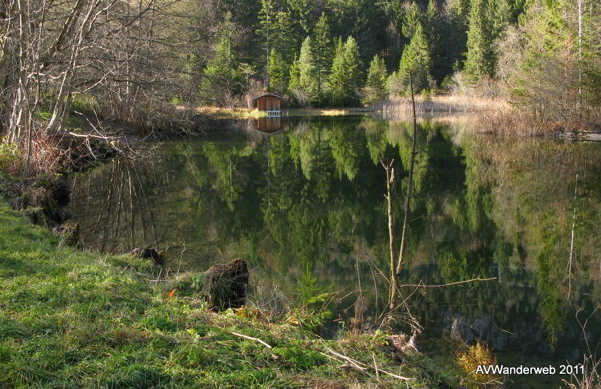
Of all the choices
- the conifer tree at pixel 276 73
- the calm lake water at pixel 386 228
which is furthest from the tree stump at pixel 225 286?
the conifer tree at pixel 276 73

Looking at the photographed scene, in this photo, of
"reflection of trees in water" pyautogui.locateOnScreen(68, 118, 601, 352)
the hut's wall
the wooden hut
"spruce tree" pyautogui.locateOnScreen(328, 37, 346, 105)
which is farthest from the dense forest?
"reflection of trees in water" pyautogui.locateOnScreen(68, 118, 601, 352)

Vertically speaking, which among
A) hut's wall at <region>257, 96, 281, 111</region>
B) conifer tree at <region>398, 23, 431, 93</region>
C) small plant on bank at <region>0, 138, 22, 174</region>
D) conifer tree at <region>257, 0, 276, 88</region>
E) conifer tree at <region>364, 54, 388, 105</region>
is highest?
conifer tree at <region>257, 0, 276, 88</region>

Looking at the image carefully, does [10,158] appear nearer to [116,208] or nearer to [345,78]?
[116,208]

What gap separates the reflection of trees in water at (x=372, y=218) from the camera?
705 cm

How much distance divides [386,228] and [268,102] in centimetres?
3892

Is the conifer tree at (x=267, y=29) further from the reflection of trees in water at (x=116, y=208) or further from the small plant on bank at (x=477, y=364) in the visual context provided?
the small plant on bank at (x=477, y=364)

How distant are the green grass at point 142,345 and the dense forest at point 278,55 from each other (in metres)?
1.98

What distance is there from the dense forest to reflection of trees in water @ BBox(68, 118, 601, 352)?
251 cm

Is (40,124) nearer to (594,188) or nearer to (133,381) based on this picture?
(133,381)

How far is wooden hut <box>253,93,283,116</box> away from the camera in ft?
153

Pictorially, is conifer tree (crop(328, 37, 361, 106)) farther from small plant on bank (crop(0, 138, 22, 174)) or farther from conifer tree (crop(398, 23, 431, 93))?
small plant on bank (crop(0, 138, 22, 174))

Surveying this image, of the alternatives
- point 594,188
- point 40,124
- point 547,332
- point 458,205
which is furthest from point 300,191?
point 547,332

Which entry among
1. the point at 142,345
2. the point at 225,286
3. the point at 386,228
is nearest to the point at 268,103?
the point at 386,228

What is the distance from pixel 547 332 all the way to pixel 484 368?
48.0 inches
